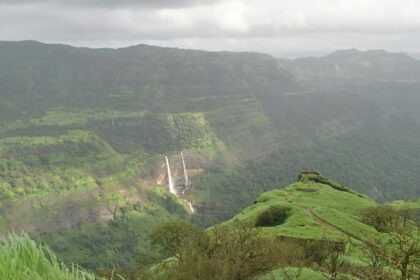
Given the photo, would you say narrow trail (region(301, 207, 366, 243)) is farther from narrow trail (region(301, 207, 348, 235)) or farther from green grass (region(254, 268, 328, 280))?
green grass (region(254, 268, 328, 280))

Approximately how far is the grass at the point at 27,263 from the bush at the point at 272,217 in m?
63.6

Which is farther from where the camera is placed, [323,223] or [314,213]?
[314,213]

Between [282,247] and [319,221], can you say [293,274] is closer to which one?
[282,247]

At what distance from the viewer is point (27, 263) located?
273 inches

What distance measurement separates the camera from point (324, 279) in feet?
95.5

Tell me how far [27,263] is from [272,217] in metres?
66.4

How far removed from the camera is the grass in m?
6.51

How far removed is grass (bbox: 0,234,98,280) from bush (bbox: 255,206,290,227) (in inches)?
2505

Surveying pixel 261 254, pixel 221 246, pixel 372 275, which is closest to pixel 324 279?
pixel 261 254

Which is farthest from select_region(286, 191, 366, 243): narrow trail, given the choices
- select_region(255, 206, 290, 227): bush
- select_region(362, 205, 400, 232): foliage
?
select_region(362, 205, 400, 232): foliage

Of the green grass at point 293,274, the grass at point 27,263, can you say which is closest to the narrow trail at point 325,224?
the green grass at point 293,274

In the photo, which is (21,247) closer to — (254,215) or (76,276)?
(76,276)

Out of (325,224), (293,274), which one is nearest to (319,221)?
(325,224)

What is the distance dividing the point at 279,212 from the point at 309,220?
290 inches
